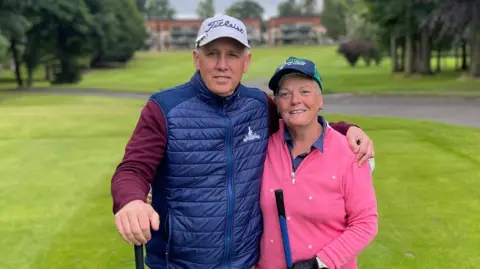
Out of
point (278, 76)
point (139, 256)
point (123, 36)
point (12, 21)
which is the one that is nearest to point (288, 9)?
point (123, 36)

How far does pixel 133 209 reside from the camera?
1899mm

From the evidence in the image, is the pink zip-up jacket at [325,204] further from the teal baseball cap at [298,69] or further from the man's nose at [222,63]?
the man's nose at [222,63]

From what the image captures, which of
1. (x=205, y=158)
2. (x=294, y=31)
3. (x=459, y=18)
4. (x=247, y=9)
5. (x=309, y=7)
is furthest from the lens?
(x=309, y=7)

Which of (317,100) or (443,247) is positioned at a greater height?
(317,100)

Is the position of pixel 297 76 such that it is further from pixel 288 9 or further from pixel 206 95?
pixel 288 9

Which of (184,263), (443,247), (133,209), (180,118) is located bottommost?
(443,247)

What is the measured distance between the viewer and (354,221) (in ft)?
7.68

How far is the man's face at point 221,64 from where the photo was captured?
2266 mm

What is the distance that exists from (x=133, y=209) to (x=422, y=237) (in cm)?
405

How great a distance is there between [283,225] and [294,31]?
145 m

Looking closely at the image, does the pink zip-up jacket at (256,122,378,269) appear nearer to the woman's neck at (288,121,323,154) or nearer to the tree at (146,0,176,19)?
the woman's neck at (288,121,323,154)

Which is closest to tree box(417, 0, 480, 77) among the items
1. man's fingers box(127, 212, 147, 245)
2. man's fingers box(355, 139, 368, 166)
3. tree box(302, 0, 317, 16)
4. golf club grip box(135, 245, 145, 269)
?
man's fingers box(355, 139, 368, 166)

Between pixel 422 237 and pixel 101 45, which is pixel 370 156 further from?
pixel 101 45

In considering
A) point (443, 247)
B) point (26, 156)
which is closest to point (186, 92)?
point (443, 247)
